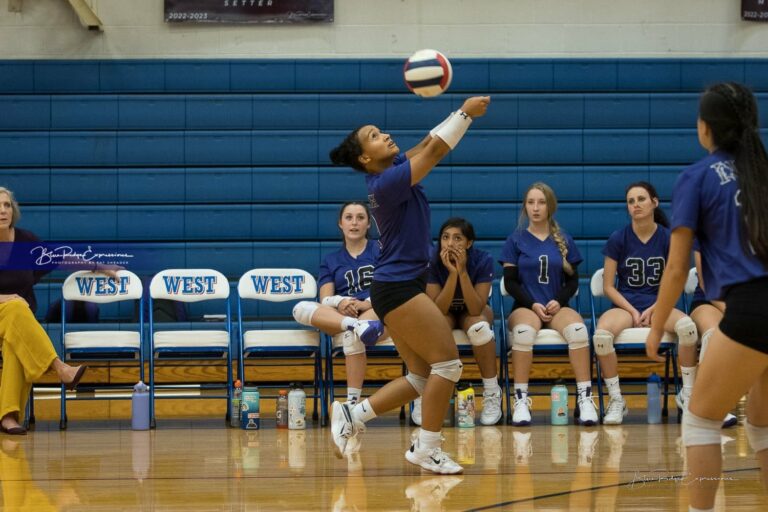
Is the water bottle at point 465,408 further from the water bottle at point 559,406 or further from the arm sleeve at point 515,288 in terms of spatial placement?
the arm sleeve at point 515,288

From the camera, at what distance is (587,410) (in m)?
6.49

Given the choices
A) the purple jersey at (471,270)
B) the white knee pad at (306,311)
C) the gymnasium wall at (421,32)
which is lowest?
the white knee pad at (306,311)

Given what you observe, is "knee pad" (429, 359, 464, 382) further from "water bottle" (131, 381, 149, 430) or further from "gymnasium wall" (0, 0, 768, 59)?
"gymnasium wall" (0, 0, 768, 59)

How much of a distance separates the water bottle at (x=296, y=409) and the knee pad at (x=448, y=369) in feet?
7.06

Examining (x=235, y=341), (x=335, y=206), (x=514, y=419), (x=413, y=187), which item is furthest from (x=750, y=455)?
(x=335, y=206)

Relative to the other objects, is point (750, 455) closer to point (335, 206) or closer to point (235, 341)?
point (235, 341)

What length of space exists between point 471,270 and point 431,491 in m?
2.66

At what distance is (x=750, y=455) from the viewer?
16.6 feet

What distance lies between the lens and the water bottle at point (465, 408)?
6.43m

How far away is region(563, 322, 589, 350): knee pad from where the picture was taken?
6.52 m

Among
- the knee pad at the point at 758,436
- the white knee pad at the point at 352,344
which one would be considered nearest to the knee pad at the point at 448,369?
the knee pad at the point at 758,436

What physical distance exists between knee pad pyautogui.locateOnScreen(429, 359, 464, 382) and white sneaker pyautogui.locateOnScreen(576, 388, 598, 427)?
7.47 feet

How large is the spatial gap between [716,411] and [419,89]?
2.01m

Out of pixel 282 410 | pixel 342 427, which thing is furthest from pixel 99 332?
pixel 342 427
